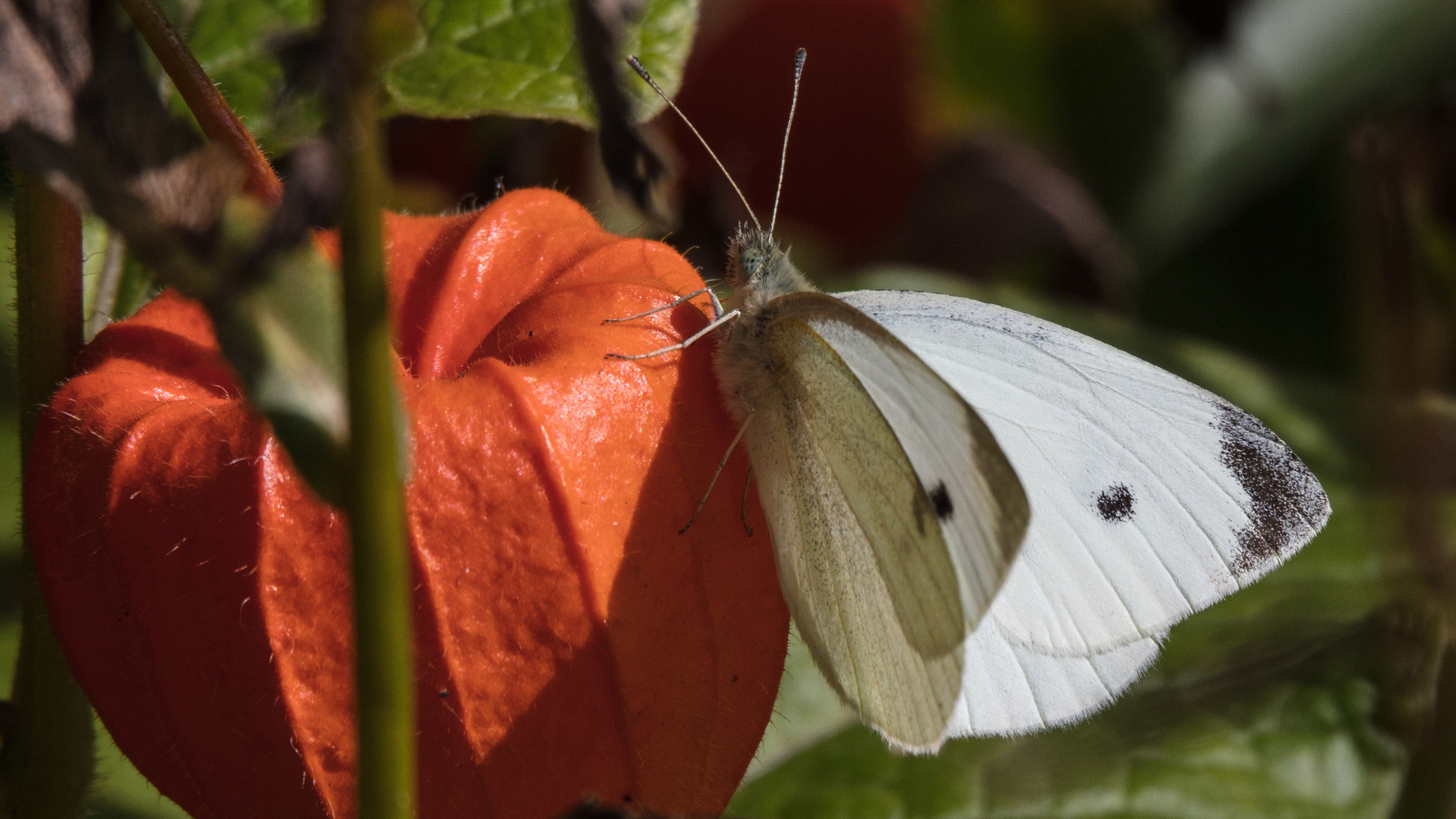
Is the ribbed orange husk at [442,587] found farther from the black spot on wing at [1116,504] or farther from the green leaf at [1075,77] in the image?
the green leaf at [1075,77]

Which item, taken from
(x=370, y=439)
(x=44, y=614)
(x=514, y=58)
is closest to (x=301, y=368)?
(x=370, y=439)

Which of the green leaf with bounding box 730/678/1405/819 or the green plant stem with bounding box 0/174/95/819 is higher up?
the green plant stem with bounding box 0/174/95/819

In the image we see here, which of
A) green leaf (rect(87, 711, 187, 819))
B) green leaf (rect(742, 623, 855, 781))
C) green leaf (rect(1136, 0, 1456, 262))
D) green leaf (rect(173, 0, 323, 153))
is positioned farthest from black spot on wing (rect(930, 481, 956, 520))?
green leaf (rect(1136, 0, 1456, 262))

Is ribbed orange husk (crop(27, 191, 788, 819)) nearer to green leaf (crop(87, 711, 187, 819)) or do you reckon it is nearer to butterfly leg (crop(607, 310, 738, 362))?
butterfly leg (crop(607, 310, 738, 362))

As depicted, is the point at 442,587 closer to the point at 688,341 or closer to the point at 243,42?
the point at 688,341

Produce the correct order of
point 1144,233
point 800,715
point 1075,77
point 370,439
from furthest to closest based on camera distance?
point 1075,77
point 1144,233
point 800,715
point 370,439

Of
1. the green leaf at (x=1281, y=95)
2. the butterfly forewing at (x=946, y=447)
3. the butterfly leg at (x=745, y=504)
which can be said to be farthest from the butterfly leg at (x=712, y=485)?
the green leaf at (x=1281, y=95)

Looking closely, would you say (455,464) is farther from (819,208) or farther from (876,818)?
(819,208)
